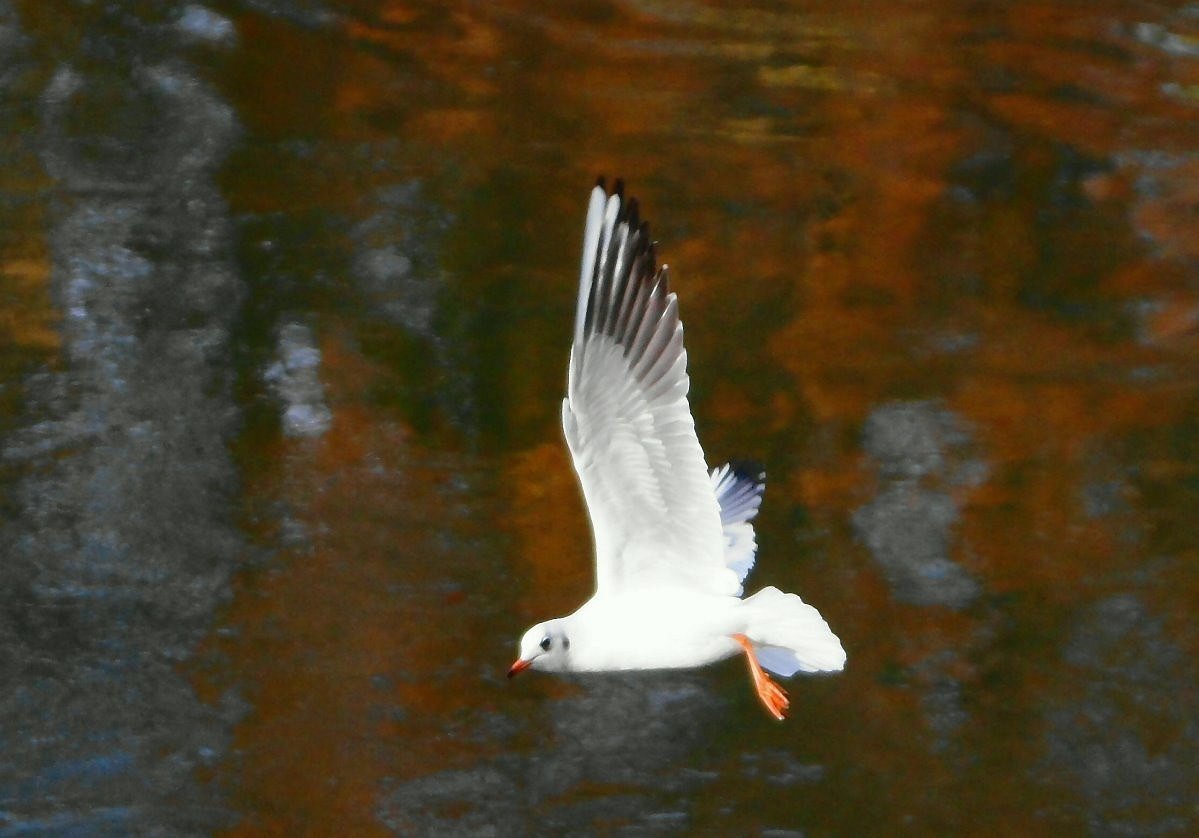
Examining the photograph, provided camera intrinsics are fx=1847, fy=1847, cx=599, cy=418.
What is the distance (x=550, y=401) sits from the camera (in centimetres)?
580

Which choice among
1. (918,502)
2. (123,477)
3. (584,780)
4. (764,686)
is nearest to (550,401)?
(918,502)

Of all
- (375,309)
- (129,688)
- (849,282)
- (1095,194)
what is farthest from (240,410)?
(1095,194)

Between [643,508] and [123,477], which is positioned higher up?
[643,508]

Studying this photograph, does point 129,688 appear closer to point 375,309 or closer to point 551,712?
point 551,712

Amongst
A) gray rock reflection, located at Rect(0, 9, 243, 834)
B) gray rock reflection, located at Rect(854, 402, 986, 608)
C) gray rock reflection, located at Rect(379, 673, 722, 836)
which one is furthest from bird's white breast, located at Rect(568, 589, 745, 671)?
gray rock reflection, located at Rect(854, 402, 986, 608)

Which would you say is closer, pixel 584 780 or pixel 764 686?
pixel 764 686

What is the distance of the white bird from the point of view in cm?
376

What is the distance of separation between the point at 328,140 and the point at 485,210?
2.76ft

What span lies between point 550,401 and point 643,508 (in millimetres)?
1930

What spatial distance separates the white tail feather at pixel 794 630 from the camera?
13.0 feet

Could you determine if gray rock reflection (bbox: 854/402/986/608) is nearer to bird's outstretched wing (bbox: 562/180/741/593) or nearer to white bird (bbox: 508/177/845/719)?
white bird (bbox: 508/177/845/719)

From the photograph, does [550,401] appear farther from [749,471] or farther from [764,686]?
[764,686]

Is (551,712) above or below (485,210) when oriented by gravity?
below

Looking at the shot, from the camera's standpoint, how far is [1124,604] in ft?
16.5
